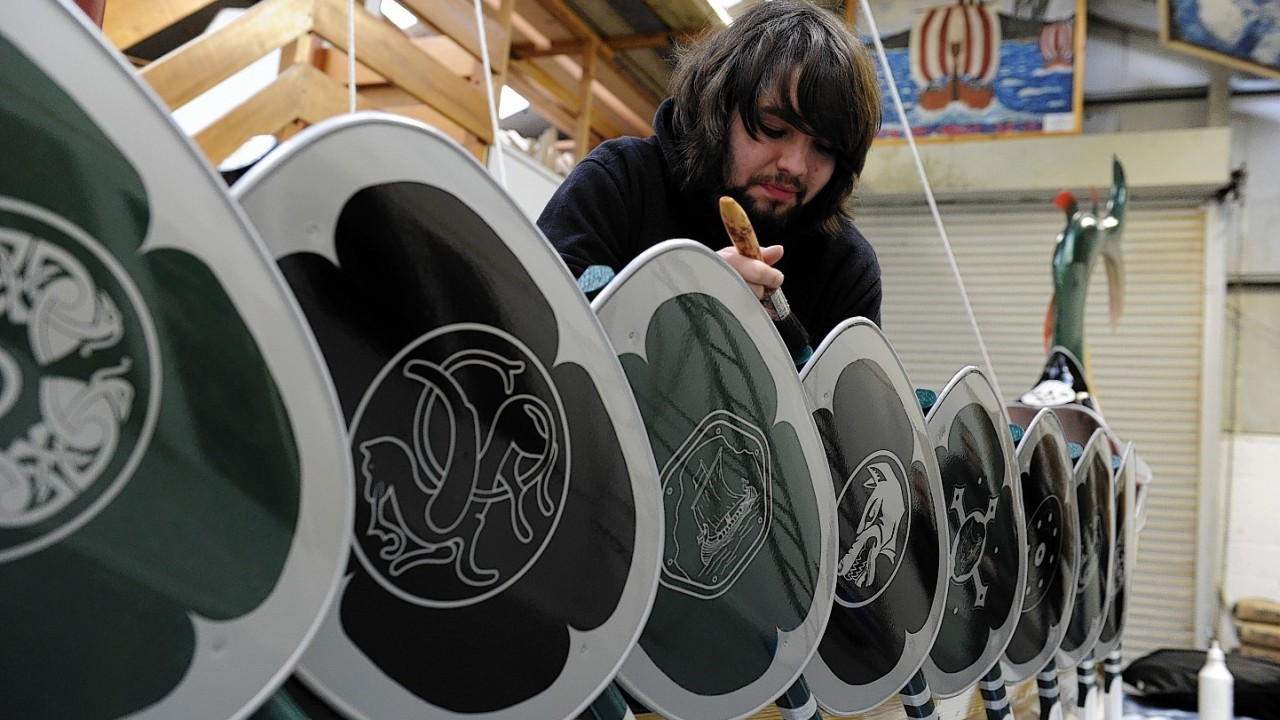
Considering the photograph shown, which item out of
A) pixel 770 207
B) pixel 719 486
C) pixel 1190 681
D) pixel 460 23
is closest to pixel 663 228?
pixel 770 207

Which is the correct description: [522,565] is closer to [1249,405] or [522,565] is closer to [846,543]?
[846,543]

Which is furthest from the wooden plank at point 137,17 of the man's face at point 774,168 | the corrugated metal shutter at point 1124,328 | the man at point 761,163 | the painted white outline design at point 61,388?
the corrugated metal shutter at point 1124,328

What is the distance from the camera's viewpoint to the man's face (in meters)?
0.97

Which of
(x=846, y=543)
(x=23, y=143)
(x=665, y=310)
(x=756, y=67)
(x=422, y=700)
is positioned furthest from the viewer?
(x=756, y=67)

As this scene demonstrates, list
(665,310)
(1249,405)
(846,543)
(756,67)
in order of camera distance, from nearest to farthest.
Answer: (665,310) → (846,543) → (756,67) → (1249,405)

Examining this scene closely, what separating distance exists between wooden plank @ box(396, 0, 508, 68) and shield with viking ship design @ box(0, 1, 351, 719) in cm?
247

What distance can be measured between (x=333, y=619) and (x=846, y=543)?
1.35ft

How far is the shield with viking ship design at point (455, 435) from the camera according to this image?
40 cm

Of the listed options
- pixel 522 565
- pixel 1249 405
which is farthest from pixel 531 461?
pixel 1249 405

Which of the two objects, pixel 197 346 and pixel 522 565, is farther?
pixel 522 565

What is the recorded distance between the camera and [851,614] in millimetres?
731

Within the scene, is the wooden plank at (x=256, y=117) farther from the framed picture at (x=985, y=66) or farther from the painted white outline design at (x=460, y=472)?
the framed picture at (x=985, y=66)

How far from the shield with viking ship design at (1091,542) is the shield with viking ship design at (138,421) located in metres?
1.05

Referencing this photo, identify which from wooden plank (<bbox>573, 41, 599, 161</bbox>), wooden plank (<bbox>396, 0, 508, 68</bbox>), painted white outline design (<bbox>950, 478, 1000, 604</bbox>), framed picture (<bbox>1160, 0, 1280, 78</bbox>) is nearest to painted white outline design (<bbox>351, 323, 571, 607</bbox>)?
painted white outline design (<bbox>950, 478, 1000, 604</bbox>)
